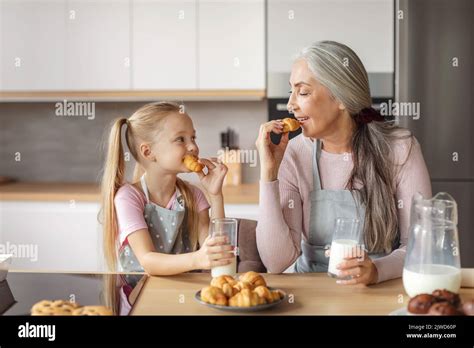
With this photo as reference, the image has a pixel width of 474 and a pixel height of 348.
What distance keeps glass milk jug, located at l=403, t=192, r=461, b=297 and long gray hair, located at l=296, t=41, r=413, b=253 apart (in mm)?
376

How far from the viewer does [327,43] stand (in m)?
1.63

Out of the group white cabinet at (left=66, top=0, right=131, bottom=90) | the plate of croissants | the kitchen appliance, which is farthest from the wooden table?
white cabinet at (left=66, top=0, right=131, bottom=90)

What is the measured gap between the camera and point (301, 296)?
125 centimetres

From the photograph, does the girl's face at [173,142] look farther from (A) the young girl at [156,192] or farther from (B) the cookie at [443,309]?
(B) the cookie at [443,309]

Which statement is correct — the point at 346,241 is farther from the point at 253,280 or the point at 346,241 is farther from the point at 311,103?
the point at 311,103

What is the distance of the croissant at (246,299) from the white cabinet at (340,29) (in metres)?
1.77

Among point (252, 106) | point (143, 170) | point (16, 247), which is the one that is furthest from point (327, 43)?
point (16, 247)

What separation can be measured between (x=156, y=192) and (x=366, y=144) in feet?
1.78

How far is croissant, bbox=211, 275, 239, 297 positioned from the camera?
1.16 m

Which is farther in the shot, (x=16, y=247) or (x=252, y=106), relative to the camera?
(x=252, y=106)

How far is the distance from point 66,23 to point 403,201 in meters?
1.91

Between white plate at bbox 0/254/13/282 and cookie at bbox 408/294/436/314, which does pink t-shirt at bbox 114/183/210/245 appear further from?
cookie at bbox 408/294/436/314
